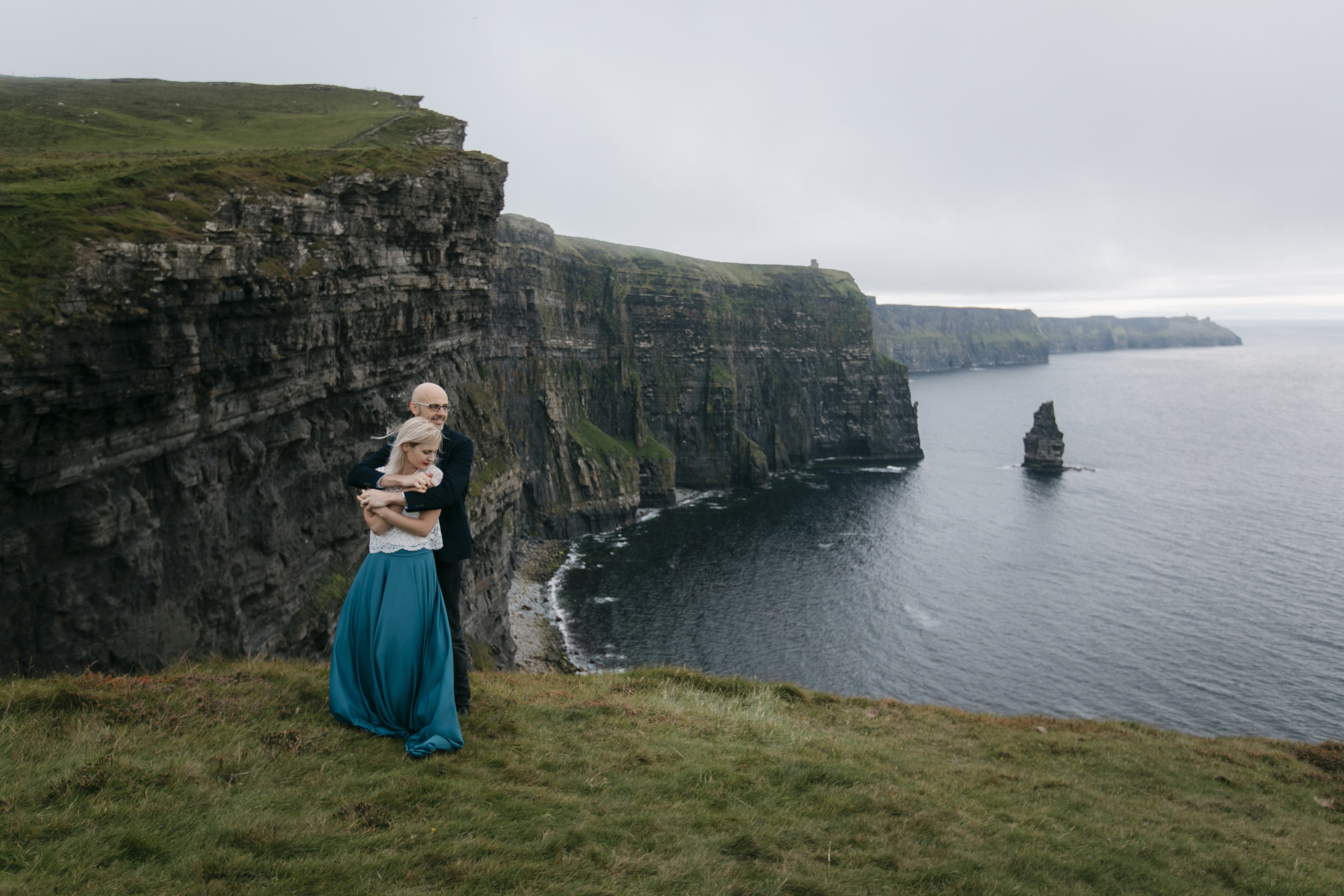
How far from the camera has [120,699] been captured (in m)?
10.4

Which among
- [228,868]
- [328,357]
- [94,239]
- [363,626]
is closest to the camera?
[228,868]

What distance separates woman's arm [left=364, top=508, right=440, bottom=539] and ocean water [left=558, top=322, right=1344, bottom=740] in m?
45.1

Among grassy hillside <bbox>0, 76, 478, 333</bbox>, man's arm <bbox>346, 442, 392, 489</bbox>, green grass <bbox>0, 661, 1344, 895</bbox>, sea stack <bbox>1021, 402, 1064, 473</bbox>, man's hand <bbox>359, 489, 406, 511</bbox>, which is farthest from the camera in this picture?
sea stack <bbox>1021, 402, 1064, 473</bbox>

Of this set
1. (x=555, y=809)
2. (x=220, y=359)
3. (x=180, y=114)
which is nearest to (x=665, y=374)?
(x=180, y=114)

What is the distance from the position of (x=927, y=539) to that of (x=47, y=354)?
3289 inches

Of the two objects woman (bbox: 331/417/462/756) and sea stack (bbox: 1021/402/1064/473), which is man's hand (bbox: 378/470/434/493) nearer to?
woman (bbox: 331/417/462/756)

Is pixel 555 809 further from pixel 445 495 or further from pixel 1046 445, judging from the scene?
pixel 1046 445

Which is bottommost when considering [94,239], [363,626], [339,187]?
[363,626]

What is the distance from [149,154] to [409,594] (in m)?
33.6

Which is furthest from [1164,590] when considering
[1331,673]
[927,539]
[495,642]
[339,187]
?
[339,187]

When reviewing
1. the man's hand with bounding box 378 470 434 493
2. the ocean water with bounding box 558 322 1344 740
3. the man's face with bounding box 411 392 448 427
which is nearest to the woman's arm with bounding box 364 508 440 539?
the man's hand with bounding box 378 470 434 493

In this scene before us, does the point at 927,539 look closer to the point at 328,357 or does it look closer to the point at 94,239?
the point at 328,357

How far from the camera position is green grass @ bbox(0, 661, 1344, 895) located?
7.36 m

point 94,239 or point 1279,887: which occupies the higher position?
point 94,239
